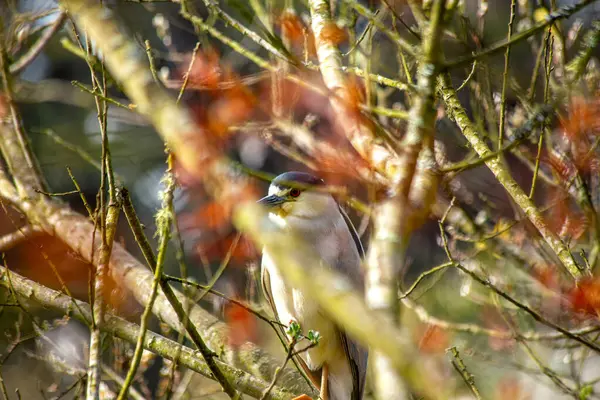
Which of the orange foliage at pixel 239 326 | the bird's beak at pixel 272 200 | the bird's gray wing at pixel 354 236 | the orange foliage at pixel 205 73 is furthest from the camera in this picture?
the bird's gray wing at pixel 354 236

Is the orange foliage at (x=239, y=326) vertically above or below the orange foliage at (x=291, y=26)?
below

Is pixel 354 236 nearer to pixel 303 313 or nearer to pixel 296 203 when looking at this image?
pixel 296 203

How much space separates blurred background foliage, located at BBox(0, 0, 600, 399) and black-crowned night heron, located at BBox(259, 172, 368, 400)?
0.18 m

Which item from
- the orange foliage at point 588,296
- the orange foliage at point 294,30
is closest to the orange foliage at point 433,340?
the orange foliage at point 588,296

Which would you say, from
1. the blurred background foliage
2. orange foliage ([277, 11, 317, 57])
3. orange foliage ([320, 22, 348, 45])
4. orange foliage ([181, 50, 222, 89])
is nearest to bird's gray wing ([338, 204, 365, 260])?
the blurred background foliage

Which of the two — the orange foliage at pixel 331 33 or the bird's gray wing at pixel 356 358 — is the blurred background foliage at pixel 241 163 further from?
the bird's gray wing at pixel 356 358

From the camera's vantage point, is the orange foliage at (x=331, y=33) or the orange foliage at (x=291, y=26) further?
the orange foliage at (x=291, y=26)

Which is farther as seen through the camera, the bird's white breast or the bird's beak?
the bird's beak

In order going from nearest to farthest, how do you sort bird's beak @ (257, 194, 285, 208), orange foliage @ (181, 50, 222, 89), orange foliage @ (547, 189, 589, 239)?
orange foliage @ (547, 189, 589, 239)
orange foliage @ (181, 50, 222, 89)
bird's beak @ (257, 194, 285, 208)

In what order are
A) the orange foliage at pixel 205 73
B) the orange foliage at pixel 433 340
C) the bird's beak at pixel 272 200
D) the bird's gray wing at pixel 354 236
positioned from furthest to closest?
the bird's gray wing at pixel 354 236 → the bird's beak at pixel 272 200 → the orange foliage at pixel 433 340 → the orange foliage at pixel 205 73

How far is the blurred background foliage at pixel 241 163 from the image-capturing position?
2.77 meters

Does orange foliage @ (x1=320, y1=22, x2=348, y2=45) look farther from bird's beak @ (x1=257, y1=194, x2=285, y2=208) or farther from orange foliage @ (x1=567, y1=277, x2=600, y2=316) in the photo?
orange foliage @ (x1=567, y1=277, x2=600, y2=316)

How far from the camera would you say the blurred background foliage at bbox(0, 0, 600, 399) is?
9.10ft

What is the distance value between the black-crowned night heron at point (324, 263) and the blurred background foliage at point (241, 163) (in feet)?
0.57
